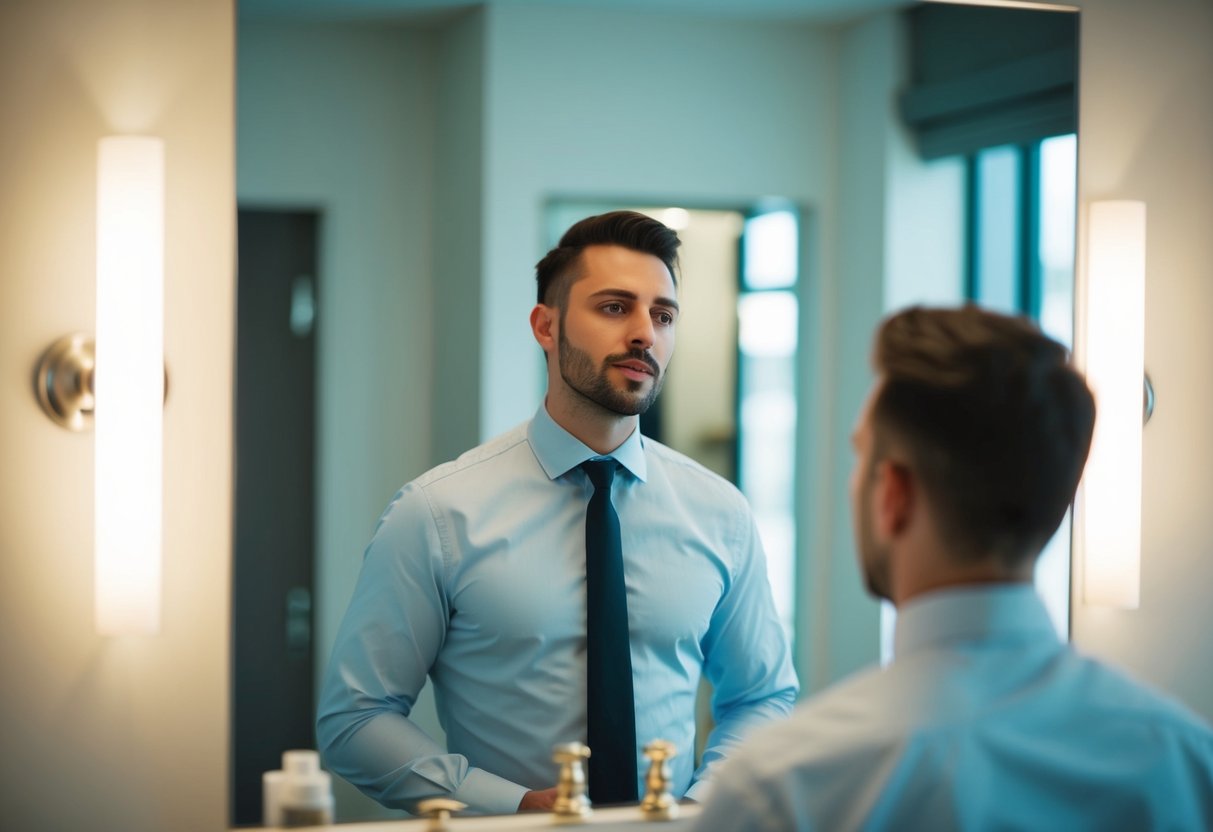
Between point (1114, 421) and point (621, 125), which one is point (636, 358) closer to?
point (621, 125)

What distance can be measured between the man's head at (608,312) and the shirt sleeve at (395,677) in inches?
8.5

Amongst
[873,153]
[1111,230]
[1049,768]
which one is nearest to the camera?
[1049,768]

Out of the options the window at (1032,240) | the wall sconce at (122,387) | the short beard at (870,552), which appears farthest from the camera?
the window at (1032,240)

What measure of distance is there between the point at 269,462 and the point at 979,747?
0.78 metres

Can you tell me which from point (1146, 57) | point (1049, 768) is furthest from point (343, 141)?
point (1146, 57)

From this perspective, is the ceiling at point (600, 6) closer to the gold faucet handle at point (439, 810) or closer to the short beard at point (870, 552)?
the short beard at point (870, 552)

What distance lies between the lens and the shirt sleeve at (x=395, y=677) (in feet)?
4.13

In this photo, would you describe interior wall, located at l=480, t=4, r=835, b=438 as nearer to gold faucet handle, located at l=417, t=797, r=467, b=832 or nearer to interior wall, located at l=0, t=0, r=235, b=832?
interior wall, located at l=0, t=0, r=235, b=832

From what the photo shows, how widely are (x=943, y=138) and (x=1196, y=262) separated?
431mm

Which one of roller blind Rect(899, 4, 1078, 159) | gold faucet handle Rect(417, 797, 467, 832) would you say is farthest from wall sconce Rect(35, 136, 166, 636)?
roller blind Rect(899, 4, 1078, 159)

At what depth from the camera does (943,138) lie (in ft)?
4.59

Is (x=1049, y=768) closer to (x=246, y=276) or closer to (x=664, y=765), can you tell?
(x=664, y=765)

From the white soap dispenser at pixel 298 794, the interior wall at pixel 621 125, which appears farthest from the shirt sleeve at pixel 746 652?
the white soap dispenser at pixel 298 794

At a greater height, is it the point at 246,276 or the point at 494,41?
the point at 494,41
